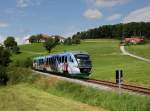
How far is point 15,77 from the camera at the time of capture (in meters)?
59.5

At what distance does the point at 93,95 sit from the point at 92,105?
143cm

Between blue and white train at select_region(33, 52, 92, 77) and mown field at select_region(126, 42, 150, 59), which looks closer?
blue and white train at select_region(33, 52, 92, 77)

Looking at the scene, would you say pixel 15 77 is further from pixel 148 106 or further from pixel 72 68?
pixel 148 106

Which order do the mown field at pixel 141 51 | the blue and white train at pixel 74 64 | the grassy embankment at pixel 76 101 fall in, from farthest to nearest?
the mown field at pixel 141 51, the blue and white train at pixel 74 64, the grassy embankment at pixel 76 101

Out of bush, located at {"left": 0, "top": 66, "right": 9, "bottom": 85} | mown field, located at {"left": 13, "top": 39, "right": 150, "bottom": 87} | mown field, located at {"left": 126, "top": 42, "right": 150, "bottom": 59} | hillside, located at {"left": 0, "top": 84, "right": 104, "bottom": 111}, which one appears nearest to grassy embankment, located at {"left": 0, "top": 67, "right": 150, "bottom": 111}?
hillside, located at {"left": 0, "top": 84, "right": 104, "bottom": 111}

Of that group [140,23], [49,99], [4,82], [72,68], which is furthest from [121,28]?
[49,99]

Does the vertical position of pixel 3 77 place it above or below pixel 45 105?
below

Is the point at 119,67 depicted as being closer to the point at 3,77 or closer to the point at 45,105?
the point at 3,77

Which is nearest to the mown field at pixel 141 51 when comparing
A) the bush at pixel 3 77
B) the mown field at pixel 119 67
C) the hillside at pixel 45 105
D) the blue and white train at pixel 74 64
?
the mown field at pixel 119 67

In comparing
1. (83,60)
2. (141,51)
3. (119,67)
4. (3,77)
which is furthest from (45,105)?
(141,51)

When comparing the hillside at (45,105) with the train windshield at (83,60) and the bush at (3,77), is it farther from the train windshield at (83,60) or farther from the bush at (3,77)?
the bush at (3,77)

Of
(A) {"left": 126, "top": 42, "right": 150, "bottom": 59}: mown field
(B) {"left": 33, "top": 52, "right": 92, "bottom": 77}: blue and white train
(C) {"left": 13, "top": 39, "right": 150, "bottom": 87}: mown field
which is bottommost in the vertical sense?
(C) {"left": 13, "top": 39, "right": 150, "bottom": 87}: mown field

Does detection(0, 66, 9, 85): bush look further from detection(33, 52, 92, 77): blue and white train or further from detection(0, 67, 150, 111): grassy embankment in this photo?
detection(0, 67, 150, 111): grassy embankment

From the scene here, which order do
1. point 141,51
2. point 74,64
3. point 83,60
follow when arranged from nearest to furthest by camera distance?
1. point 74,64
2. point 83,60
3. point 141,51
